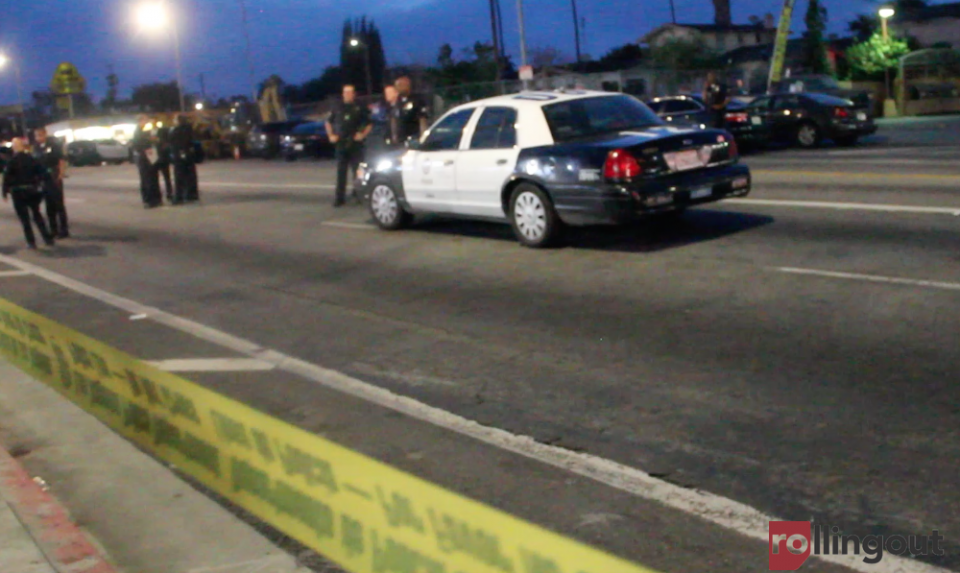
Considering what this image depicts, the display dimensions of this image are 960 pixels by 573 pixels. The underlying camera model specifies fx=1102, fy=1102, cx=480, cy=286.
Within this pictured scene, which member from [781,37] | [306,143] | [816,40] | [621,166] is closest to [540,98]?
[621,166]

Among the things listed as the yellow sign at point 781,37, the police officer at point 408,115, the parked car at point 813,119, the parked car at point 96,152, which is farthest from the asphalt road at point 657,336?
the parked car at point 96,152

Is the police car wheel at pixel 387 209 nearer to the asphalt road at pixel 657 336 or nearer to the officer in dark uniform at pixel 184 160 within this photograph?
the asphalt road at pixel 657 336

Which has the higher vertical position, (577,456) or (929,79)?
(929,79)

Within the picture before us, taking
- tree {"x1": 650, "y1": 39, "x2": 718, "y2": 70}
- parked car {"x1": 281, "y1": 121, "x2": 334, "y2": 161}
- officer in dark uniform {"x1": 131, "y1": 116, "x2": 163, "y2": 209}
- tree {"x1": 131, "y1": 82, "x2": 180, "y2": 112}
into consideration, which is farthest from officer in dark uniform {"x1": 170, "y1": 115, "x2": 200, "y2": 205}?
tree {"x1": 131, "y1": 82, "x2": 180, "y2": 112}

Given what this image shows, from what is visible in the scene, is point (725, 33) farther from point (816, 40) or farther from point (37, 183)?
point (37, 183)

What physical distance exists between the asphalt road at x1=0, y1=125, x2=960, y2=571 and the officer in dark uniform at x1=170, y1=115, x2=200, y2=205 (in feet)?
18.8

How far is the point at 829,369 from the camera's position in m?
6.70

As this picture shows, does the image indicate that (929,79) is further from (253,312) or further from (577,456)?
(577,456)

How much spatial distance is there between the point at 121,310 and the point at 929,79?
113 feet

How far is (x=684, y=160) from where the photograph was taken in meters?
11.1

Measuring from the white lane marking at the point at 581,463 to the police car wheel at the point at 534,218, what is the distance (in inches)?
152

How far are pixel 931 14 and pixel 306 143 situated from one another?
151 feet

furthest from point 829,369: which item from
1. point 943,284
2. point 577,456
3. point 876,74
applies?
point 876,74

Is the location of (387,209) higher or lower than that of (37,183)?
lower
